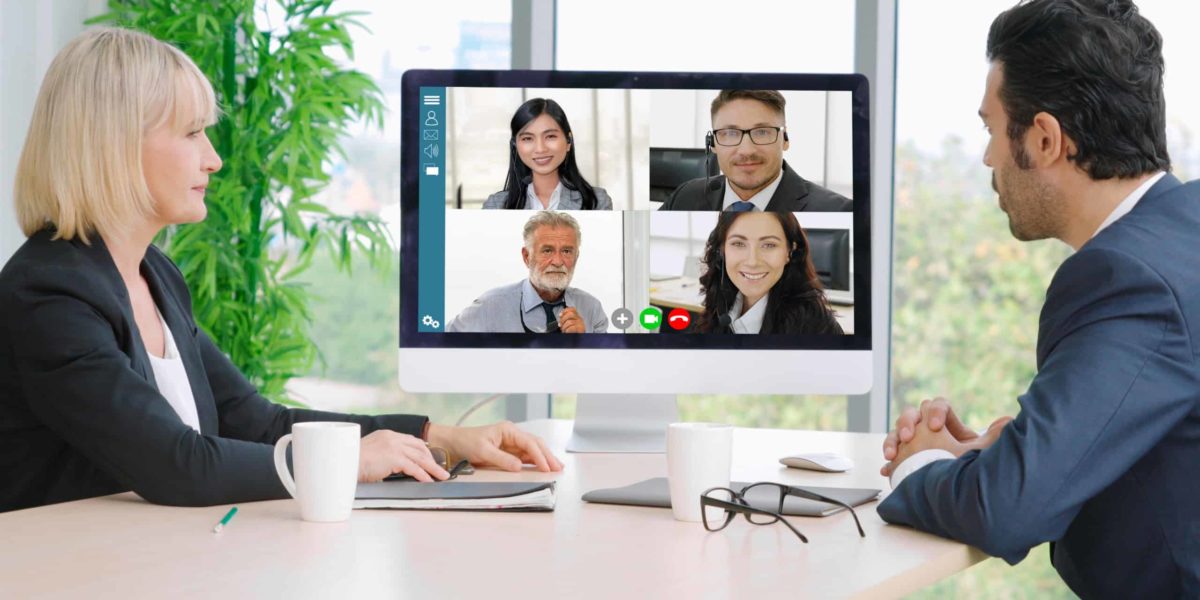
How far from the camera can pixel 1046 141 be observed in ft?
5.04

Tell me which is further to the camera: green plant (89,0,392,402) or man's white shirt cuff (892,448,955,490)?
green plant (89,0,392,402)

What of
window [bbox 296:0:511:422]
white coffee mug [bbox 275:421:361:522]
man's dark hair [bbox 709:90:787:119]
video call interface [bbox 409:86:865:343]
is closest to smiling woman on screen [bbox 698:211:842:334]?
video call interface [bbox 409:86:865:343]

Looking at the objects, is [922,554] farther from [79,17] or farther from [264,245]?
[79,17]

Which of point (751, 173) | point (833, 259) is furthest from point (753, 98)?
point (833, 259)

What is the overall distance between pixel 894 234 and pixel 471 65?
51.6 inches

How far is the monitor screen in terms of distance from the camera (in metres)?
1.94

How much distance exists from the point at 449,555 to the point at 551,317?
761 millimetres

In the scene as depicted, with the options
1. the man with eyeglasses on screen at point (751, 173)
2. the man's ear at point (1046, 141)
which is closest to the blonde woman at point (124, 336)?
the man with eyeglasses on screen at point (751, 173)

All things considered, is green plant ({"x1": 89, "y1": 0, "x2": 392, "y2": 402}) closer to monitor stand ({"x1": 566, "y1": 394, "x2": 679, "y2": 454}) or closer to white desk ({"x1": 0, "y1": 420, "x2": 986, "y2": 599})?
monitor stand ({"x1": 566, "y1": 394, "x2": 679, "y2": 454})

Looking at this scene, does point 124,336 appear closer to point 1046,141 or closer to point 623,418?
point 623,418

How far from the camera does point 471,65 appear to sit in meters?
3.58

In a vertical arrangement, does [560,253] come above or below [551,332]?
above

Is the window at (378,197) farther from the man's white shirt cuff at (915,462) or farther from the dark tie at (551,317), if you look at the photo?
the man's white shirt cuff at (915,462)

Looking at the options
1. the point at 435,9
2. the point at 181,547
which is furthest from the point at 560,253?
the point at 435,9
